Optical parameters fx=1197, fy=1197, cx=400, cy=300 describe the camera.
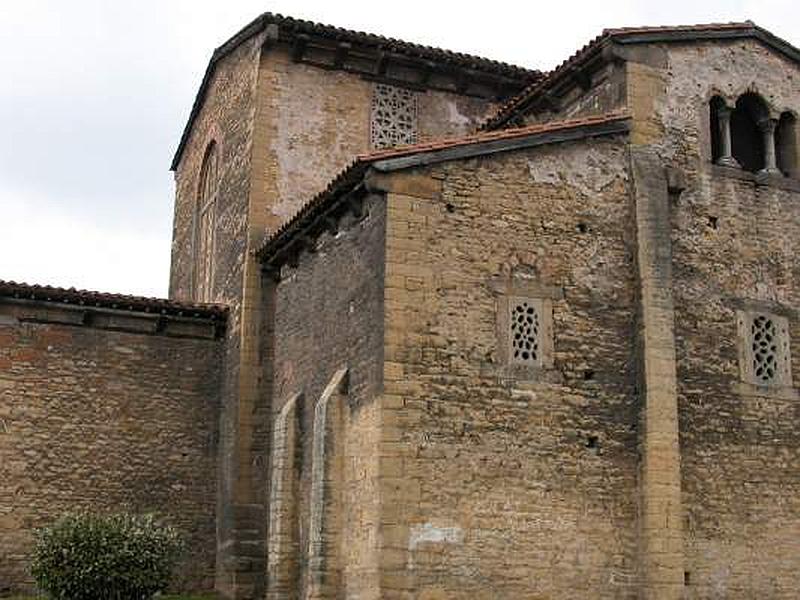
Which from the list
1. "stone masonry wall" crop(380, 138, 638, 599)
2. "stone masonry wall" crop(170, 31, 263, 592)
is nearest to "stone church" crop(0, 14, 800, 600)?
"stone masonry wall" crop(380, 138, 638, 599)

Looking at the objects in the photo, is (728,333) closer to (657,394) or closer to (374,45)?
(657,394)

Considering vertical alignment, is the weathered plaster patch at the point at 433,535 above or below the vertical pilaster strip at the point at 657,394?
below

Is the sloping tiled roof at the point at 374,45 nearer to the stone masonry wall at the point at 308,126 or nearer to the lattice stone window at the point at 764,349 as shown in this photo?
the stone masonry wall at the point at 308,126

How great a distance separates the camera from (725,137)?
16.7 m

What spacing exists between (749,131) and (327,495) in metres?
8.08

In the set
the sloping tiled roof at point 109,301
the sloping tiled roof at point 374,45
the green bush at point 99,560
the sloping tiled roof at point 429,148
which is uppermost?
the sloping tiled roof at point 374,45

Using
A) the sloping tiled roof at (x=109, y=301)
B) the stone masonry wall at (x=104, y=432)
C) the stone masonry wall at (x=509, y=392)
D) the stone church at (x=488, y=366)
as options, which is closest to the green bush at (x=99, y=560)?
the stone church at (x=488, y=366)

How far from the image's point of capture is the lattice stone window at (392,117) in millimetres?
20906

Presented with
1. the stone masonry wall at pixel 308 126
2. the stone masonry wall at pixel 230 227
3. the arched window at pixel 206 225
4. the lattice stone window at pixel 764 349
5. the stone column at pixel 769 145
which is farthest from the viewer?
the arched window at pixel 206 225

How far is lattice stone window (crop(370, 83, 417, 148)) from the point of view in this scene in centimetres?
2091

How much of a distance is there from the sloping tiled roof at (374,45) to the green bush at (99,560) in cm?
856

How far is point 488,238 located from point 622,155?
238 cm

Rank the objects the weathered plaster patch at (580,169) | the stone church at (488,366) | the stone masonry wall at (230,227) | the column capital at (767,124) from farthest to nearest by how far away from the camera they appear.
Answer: the stone masonry wall at (230,227), the column capital at (767,124), the weathered plaster patch at (580,169), the stone church at (488,366)

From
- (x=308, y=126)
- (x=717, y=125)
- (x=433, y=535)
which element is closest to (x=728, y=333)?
(x=717, y=125)
